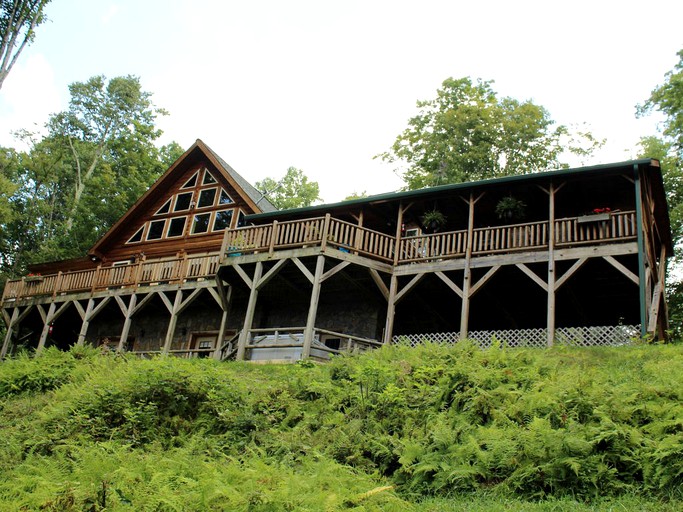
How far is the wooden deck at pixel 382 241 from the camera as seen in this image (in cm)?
1897

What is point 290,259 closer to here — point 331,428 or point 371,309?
point 371,309

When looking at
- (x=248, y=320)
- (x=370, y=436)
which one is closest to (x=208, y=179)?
(x=248, y=320)

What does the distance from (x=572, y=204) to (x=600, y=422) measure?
1358 centimetres

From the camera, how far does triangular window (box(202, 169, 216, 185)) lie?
31.2 m

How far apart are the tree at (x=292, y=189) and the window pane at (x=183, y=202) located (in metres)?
14.8

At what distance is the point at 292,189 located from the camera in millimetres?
50844

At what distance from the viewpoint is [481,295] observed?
22.0 meters

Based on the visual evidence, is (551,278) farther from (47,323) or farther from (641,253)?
(47,323)

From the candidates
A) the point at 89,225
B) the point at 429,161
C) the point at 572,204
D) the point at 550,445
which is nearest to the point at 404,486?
the point at 550,445

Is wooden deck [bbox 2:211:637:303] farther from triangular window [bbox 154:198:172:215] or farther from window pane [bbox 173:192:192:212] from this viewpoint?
triangular window [bbox 154:198:172:215]

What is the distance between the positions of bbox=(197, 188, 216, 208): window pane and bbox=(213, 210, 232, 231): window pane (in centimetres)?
98

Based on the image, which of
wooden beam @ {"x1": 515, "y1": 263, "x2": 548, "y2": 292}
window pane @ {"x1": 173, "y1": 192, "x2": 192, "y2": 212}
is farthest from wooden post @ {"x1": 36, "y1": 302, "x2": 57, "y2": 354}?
wooden beam @ {"x1": 515, "y1": 263, "x2": 548, "y2": 292}

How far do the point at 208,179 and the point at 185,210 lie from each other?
1.77m

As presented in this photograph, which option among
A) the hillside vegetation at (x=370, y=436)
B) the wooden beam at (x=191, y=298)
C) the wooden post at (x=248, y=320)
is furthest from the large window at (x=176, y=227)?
the hillside vegetation at (x=370, y=436)
